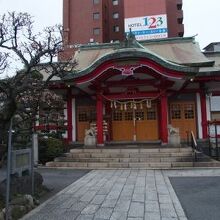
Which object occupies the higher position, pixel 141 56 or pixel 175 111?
pixel 141 56

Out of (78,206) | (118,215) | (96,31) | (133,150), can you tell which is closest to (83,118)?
(133,150)

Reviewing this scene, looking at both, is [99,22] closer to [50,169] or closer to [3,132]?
[50,169]

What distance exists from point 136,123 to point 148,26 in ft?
119

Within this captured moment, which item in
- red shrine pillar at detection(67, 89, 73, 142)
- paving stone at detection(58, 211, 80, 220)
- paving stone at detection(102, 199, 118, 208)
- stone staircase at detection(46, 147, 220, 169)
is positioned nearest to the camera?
paving stone at detection(58, 211, 80, 220)

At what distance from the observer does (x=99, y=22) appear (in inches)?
2482

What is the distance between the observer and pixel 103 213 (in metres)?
7.48

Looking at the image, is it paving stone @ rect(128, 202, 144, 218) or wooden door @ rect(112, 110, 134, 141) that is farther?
wooden door @ rect(112, 110, 134, 141)

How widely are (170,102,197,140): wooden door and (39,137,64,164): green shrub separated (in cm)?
691

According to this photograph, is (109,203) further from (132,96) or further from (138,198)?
(132,96)

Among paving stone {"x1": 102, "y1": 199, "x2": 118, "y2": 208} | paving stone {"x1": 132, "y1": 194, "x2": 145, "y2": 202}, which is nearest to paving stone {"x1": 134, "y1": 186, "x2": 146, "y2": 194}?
paving stone {"x1": 132, "y1": 194, "x2": 145, "y2": 202}

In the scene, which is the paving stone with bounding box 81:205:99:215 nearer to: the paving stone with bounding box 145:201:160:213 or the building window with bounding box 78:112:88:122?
the paving stone with bounding box 145:201:160:213

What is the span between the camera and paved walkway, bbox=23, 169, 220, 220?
24.0 feet

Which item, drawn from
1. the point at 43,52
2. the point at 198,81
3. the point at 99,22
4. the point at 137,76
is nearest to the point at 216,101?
the point at 198,81

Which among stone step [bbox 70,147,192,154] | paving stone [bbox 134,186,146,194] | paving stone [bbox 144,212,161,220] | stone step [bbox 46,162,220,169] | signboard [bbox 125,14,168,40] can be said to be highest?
signboard [bbox 125,14,168,40]
